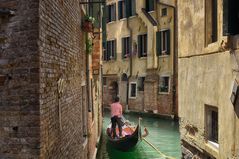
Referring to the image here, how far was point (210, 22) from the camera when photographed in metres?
7.21

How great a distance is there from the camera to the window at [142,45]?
24344 mm

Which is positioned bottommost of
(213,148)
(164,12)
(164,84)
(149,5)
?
(213,148)

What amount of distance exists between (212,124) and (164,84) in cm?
1583

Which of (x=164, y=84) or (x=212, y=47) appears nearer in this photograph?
(x=212, y=47)

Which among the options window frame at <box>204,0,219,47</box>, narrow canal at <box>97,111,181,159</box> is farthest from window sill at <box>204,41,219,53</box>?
narrow canal at <box>97,111,181,159</box>

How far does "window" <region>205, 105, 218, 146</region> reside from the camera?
7.05 m

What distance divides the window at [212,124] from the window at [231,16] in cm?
159

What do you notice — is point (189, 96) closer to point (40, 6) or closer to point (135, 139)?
point (40, 6)

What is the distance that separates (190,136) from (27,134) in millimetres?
4894

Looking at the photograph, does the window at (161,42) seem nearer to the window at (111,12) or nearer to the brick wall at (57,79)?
the window at (111,12)

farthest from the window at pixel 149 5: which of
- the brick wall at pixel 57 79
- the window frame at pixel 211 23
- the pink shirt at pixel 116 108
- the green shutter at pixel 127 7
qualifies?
the brick wall at pixel 57 79

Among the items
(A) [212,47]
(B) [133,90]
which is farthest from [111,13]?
(A) [212,47]

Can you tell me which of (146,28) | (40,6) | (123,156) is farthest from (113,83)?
(40,6)

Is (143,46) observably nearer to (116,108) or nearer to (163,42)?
(163,42)
